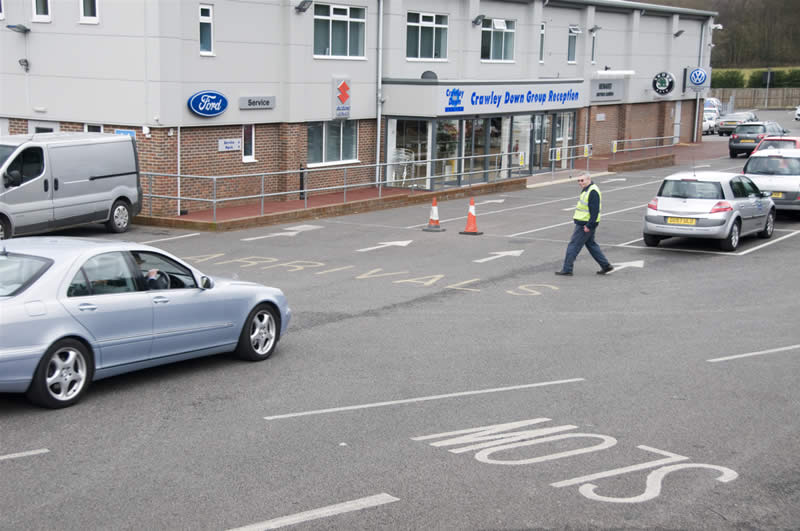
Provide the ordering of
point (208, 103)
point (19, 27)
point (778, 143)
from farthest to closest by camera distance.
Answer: point (778, 143) → point (19, 27) → point (208, 103)

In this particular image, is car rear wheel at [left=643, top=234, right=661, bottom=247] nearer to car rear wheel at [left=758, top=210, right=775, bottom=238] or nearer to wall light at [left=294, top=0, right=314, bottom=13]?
car rear wheel at [left=758, top=210, right=775, bottom=238]

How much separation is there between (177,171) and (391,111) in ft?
30.4

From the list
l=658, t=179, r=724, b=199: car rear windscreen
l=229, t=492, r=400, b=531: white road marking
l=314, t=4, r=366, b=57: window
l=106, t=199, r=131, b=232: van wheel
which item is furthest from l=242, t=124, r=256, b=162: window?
l=229, t=492, r=400, b=531: white road marking

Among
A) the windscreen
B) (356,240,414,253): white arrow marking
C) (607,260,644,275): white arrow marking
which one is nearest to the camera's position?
the windscreen

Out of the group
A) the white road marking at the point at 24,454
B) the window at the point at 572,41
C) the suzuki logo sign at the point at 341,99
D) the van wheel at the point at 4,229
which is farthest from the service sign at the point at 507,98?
the white road marking at the point at 24,454

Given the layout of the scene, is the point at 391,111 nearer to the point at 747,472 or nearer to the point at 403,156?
the point at 403,156

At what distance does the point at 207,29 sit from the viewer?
81.7 ft

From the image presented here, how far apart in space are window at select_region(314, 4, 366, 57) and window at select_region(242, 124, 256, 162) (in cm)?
344

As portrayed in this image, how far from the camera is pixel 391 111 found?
31.3 m

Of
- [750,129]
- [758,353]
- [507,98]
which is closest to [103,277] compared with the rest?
[758,353]

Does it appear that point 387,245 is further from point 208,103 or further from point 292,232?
point 208,103

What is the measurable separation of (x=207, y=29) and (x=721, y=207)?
1375cm

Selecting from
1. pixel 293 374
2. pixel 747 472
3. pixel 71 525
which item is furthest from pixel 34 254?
pixel 747 472

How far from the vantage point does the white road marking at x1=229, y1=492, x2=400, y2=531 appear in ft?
19.7
